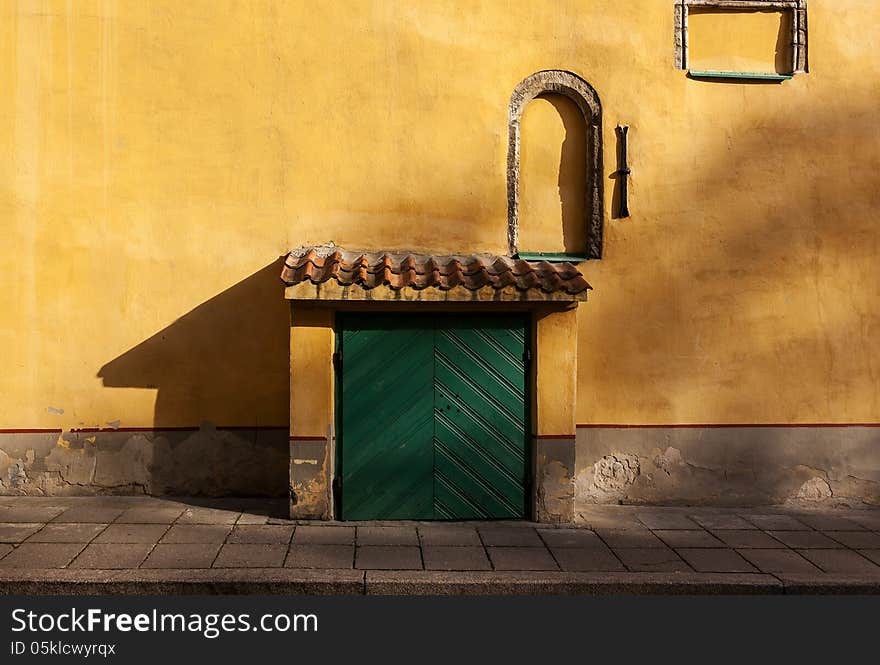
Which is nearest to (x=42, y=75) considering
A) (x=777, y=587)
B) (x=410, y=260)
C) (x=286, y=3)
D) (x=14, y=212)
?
(x=14, y=212)

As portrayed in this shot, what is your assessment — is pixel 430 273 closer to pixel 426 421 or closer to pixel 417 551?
pixel 426 421

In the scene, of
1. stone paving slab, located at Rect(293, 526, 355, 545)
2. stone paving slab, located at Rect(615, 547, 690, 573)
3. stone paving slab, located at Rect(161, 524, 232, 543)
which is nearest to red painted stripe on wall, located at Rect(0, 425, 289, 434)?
stone paving slab, located at Rect(161, 524, 232, 543)

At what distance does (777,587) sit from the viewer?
18.4ft

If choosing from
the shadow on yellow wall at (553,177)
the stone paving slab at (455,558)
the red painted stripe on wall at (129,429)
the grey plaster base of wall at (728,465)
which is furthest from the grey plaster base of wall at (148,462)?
the shadow on yellow wall at (553,177)

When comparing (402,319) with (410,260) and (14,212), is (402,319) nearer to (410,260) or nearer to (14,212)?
(410,260)

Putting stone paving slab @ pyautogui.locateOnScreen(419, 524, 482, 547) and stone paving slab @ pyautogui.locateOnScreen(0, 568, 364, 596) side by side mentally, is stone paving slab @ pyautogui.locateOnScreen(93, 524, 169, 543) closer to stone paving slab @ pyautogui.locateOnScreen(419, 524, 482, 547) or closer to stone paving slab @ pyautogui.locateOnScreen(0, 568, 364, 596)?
stone paving slab @ pyautogui.locateOnScreen(0, 568, 364, 596)

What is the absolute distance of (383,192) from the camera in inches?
301

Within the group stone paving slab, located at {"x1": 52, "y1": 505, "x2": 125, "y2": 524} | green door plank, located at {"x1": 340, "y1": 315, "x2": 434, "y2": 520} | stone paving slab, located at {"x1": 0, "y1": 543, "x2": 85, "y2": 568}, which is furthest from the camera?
green door plank, located at {"x1": 340, "y1": 315, "x2": 434, "y2": 520}

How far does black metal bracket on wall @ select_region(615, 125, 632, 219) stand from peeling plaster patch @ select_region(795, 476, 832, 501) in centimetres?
341

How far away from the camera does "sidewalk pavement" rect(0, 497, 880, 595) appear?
554 centimetres

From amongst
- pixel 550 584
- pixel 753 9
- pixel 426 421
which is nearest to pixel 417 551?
pixel 550 584

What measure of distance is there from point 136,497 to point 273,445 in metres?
1.48

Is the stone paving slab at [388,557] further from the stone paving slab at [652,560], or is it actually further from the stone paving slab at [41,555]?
the stone paving slab at [41,555]

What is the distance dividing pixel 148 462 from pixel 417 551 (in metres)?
3.20
